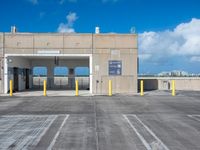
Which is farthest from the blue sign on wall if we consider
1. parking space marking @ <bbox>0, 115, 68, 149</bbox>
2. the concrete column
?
parking space marking @ <bbox>0, 115, 68, 149</bbox>

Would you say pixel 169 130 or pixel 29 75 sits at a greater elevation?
pixel 29 75

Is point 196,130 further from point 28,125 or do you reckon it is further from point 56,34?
point 56,34

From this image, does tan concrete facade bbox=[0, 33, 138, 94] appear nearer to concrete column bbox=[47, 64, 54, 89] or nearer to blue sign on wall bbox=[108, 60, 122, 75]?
blue sign on wall bbox=[108, 60, 122, 75]

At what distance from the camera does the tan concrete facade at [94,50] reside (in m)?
25.9

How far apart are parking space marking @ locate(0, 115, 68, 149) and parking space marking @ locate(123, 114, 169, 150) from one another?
9.18 feet

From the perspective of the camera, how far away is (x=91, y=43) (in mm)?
26078

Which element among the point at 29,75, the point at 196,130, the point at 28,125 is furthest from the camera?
the point at 29,75

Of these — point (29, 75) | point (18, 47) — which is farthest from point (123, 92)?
point (29, 75)

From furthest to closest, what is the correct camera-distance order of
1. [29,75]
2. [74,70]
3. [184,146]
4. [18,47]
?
[74,70] → [29,75] → [18,47] → [184,146]

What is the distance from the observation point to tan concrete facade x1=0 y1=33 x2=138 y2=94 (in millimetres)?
25859

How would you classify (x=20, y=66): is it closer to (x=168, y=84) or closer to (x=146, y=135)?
(x=168, y=84)

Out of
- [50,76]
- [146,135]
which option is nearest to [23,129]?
[146,135]

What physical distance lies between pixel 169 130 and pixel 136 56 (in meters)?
16.6

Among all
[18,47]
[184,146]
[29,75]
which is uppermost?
[18,47]
